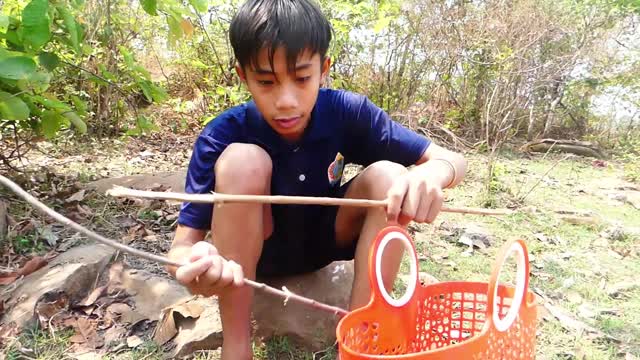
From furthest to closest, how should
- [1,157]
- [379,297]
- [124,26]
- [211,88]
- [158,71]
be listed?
[158,71] < [211,88] < [124,26] < [1,157] < [379,297]

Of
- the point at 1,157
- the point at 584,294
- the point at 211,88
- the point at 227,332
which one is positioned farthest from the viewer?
the point at 211,88

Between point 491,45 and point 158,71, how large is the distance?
10.1ft

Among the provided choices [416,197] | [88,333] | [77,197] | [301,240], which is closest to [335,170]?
[301,240]

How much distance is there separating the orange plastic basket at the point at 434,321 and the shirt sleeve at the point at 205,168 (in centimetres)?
46

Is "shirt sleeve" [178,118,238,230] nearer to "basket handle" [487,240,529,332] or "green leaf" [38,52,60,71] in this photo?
"basket handle" [487,240,529,332]

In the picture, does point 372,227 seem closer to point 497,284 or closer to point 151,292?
point 497,284

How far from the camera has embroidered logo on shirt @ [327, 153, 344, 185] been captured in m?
1.37

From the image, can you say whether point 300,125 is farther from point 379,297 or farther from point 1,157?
point 1,157

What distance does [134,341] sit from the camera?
55.8 inches

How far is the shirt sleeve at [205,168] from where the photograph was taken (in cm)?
121

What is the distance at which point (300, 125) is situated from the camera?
4.16ft

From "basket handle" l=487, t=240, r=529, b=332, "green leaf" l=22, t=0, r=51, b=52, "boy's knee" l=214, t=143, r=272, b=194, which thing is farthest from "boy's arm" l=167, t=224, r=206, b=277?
"green leaf" l=22, t=0, r=51, b=52

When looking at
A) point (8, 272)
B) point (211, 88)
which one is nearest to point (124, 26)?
point (211, 88)

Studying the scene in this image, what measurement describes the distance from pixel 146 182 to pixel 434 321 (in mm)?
1821
